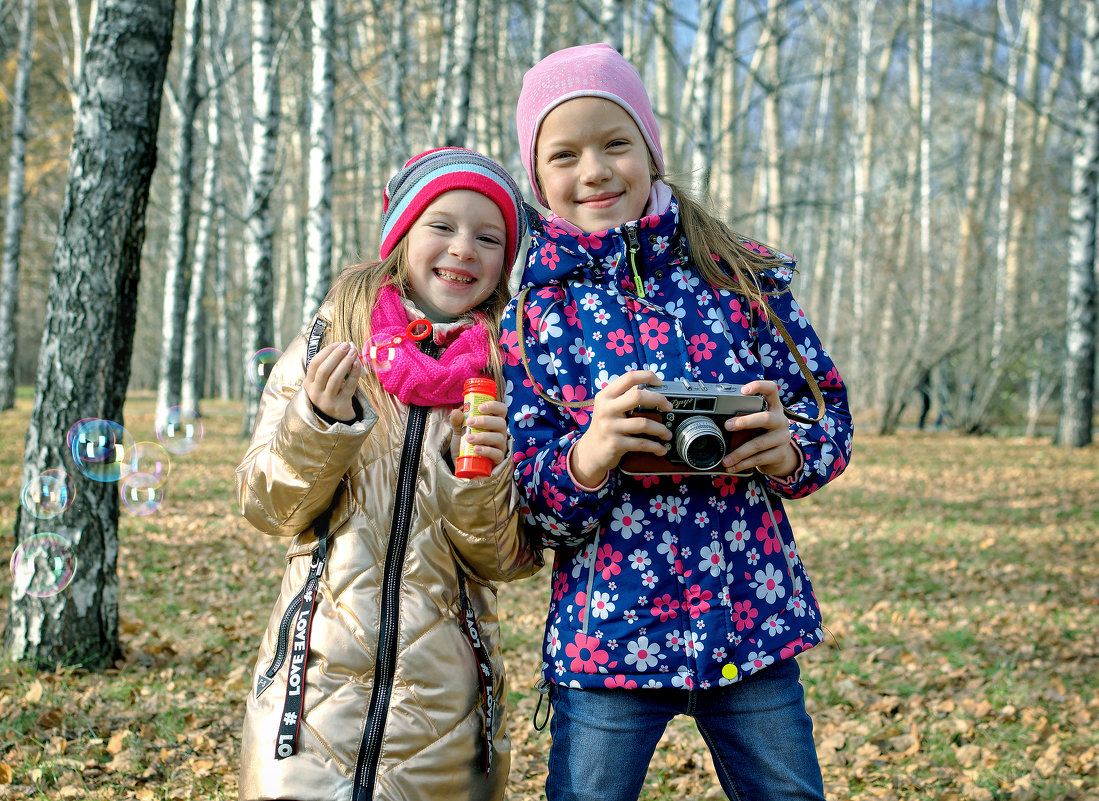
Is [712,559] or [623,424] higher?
[623,424]

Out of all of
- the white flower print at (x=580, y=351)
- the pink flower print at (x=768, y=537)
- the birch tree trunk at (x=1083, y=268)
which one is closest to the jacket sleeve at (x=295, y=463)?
the white flower print at (x=580, y=351)

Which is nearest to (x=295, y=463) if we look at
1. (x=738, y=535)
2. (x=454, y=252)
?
(x=454, y=252)

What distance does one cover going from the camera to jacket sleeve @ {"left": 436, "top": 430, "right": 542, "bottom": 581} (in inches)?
73.4

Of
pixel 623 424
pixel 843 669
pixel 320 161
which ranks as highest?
pixel 320 161

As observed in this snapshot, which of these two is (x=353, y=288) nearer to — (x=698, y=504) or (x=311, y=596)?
(x=311, y=596)

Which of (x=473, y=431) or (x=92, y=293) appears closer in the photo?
(x=473, y=431)

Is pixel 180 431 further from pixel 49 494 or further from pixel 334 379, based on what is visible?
pixel 334 379

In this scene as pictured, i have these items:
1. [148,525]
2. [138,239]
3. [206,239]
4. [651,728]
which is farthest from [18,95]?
[651,728]

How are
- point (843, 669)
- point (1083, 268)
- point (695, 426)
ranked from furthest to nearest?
point (1083, 268), point (843, 669), point (695, 426)

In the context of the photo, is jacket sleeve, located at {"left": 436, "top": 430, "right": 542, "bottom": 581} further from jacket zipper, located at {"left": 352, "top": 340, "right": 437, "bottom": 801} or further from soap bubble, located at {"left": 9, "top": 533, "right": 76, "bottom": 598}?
soap bubble, located at {"left": 9, "top": 533, "right": 76, "bottom": 598}

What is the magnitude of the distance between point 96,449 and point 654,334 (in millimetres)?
2963

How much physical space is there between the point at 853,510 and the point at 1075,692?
5.14 m

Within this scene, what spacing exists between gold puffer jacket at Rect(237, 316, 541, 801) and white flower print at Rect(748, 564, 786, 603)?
0.54 metres

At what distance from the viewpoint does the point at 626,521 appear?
185cm
